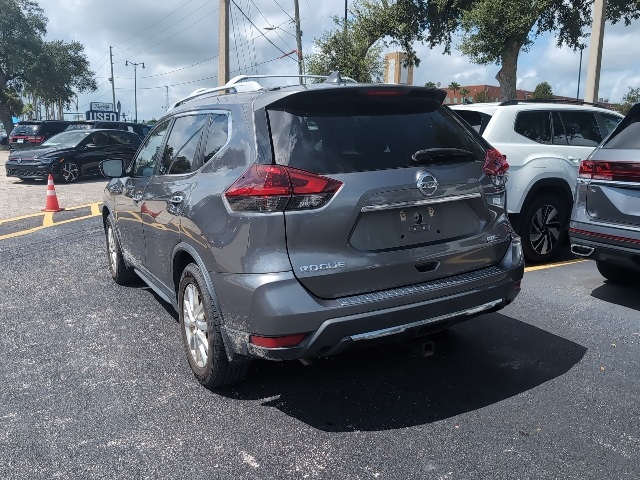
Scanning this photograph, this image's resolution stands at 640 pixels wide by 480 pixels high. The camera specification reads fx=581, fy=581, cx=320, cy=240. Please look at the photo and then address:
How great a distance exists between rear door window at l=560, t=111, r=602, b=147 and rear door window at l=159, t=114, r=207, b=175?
471 centimetres

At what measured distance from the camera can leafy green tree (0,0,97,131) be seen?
39.2 meters

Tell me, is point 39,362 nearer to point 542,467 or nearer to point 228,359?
point 228,359

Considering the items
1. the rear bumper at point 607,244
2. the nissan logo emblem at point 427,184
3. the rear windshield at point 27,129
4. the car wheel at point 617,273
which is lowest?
the car wheel at point 617,273

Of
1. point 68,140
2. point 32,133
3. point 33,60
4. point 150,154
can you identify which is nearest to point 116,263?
point 150,154

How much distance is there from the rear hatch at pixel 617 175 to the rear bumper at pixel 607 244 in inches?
4.0

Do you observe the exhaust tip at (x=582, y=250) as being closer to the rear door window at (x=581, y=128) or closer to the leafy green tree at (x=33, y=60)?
the rear door window at (x=581, y=128)

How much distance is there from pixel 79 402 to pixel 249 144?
188cm

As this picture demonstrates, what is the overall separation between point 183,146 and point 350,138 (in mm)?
1473

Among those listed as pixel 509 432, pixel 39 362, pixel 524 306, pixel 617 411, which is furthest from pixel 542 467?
pixel 39 362

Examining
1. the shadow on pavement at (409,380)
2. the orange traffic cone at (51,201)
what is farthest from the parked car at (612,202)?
the orange traffic cone at (51,201)

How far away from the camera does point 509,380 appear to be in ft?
12.1

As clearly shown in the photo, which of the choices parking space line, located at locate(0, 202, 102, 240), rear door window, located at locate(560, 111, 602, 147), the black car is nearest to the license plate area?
rear door window, located at locate(560, 111, 602, 147)

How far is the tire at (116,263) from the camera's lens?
5840 mm

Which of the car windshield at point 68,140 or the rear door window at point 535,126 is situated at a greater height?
the rear door window at point 535,126
